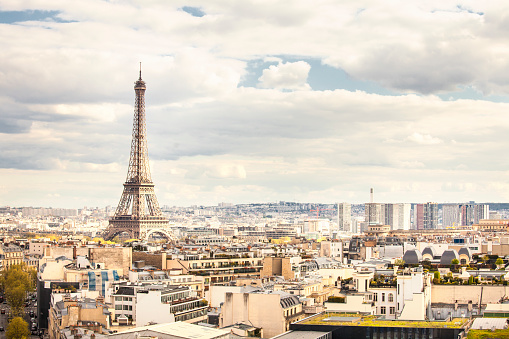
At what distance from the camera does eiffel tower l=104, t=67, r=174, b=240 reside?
18462cm

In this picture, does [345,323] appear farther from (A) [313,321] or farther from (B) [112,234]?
(B) [112,234]

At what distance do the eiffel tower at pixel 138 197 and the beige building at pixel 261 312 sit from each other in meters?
132

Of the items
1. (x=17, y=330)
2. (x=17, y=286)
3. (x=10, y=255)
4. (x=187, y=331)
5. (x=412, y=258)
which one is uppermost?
(x=187, y=331)

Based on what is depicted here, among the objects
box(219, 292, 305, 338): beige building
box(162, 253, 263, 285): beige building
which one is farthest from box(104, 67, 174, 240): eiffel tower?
box(219, 292, 305, 338): beige building

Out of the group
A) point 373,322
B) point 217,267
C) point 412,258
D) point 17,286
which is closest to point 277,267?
point 217,267

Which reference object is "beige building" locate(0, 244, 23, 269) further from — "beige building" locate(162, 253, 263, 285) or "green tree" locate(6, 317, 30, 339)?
"green tree" locate(6, 317, 30, 339)

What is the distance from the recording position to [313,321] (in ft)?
155

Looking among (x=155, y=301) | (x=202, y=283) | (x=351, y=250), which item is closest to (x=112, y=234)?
(x=351, y=250)

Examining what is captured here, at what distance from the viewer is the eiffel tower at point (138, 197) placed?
184625mm

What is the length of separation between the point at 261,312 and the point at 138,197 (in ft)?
448

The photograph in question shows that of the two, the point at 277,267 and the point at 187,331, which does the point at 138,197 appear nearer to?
the point at 277,267

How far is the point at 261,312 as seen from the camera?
53125mm

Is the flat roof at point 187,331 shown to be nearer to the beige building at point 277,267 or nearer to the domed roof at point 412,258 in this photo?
the beige building at point 277,267

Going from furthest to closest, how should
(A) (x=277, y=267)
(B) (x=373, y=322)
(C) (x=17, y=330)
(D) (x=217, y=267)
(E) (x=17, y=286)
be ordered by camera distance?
(E) (x=17, y=286)
(D) (x=217, y=267)
(A) (x=277, y=267)
(C) (x=17, y=330)
(B) (x=373, y=322)
